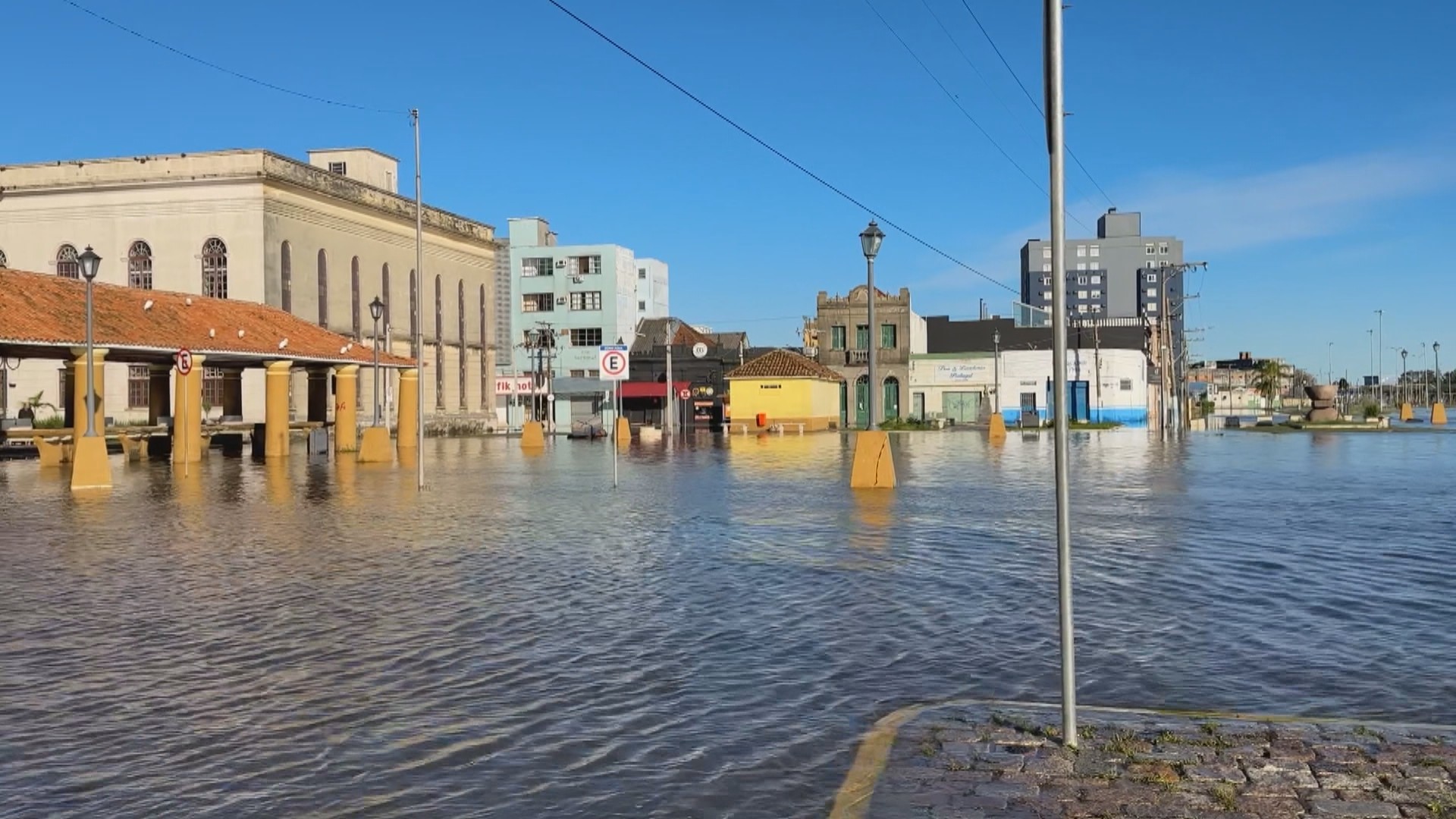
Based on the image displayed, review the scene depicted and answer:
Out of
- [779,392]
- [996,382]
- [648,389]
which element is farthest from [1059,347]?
[648,389]

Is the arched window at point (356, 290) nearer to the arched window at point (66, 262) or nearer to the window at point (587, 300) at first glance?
the arched window at point (66, 262)

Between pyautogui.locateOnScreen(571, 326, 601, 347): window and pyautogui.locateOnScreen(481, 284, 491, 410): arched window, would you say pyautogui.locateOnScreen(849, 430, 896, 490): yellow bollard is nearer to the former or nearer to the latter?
pyautogui.locateOnScreen(481, 284, 491, 410): arched window

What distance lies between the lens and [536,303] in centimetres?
9375

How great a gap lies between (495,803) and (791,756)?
4.51ft

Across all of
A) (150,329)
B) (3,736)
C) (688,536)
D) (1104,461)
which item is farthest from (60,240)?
(3,736)

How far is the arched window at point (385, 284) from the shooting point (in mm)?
69000

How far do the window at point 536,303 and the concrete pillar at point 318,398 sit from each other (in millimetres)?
47560

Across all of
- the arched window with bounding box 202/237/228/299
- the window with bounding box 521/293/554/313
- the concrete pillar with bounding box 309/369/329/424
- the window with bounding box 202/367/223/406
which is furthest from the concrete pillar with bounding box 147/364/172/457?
the window with bounding box 521/293/554/313

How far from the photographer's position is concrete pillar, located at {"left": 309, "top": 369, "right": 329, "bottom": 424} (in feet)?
147

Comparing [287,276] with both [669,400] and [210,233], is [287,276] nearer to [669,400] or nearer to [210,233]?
[210,233]

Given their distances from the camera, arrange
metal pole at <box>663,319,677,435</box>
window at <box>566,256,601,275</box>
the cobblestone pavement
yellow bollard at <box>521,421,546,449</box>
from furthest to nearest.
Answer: window at <box>566,256,601,275</box> < metal pole at <box>663,319,677,435</box> < yellow bollard at <box>521,421,546,449</box> < the cobblestone pavement

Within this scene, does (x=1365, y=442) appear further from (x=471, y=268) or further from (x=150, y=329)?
(x=471, y=268)

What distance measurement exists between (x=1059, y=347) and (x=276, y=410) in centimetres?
3569

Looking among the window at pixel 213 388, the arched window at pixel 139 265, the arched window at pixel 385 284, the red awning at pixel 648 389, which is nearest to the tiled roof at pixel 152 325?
the window at pixel 213 388
